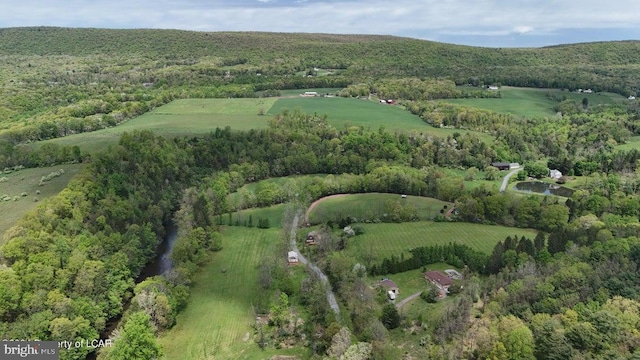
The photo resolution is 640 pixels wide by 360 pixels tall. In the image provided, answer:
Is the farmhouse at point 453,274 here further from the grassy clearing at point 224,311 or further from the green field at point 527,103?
the green field at point 527,103

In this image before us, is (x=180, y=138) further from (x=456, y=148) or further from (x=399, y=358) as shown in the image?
(x=399, y=358)

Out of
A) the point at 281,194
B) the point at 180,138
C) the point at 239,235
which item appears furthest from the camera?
the point at 180,138

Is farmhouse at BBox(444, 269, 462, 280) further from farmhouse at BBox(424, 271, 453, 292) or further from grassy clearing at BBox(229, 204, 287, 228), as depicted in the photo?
grassy clearing at BBox(229, 204, 287, 228)

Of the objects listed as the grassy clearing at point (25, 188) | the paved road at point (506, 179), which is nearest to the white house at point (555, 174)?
the paved road at point (506, 179)

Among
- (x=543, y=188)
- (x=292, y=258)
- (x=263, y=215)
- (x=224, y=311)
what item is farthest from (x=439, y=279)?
(x=543, y=188)

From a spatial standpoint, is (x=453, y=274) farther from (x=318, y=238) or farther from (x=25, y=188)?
(x=25, y=188)

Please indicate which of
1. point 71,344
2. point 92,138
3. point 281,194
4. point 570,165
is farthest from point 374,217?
point 92,138

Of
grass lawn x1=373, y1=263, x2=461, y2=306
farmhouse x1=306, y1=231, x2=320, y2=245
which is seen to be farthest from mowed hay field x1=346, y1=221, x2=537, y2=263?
farmhouse x1=306, y1=231, x2=320, y2=245

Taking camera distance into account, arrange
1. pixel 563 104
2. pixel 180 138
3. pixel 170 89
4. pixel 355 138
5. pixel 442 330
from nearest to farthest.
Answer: pixel 442 330, pixel 180 138, pixel 355 138, pixel 563 104, pixel 170 89
